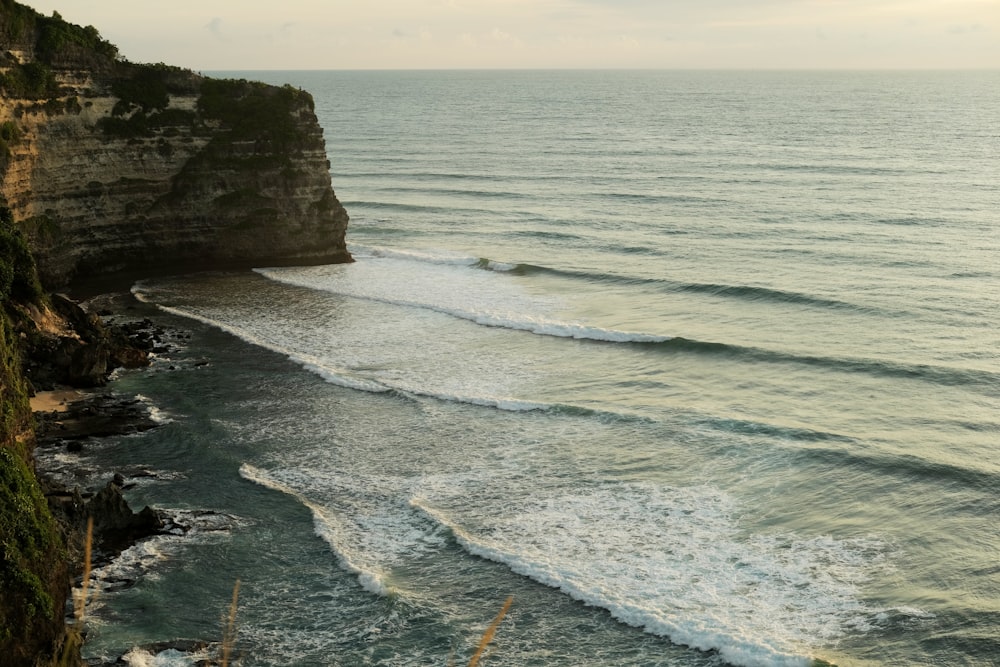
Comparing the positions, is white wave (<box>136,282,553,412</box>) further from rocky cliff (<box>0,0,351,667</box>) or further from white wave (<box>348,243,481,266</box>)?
white wave (<box>348,243,481,266</box>)

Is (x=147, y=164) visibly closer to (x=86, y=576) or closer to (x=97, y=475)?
(x=97, y=475)

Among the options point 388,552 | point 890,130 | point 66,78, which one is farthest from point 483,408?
point 890,130

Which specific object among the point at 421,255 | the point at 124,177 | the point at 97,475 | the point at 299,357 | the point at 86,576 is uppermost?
the point at 124,177

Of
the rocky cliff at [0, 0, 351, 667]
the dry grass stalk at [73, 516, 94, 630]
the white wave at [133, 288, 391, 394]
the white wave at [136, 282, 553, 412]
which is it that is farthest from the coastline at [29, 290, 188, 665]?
the white wave at [136, 282, 553, 412]

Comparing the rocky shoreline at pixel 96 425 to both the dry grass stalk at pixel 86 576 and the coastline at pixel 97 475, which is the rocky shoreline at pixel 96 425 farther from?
the dry grass stalk at pixel 86 576

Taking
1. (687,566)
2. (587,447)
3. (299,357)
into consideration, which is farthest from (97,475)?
(687,566)

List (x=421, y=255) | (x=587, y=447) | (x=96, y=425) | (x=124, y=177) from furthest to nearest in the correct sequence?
(x=421, y=255), (x=124, y=177), (x=96, y=425), (x=587, y=447)
